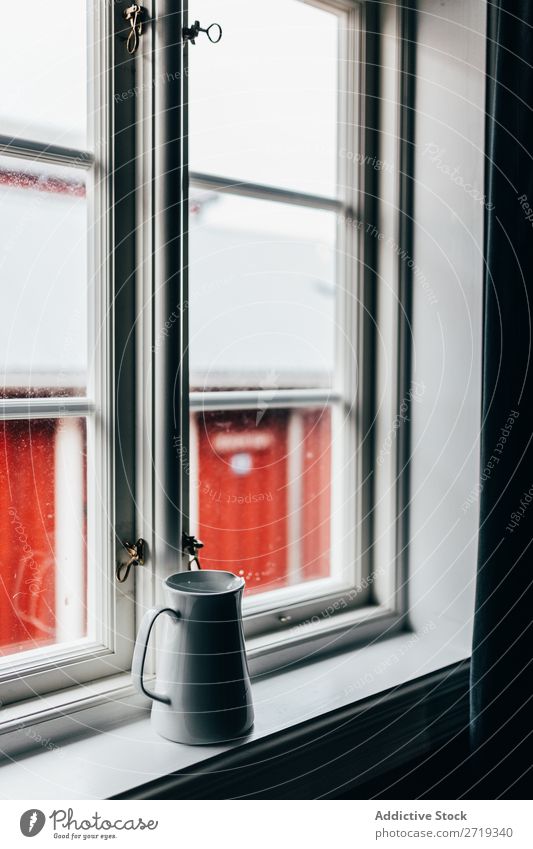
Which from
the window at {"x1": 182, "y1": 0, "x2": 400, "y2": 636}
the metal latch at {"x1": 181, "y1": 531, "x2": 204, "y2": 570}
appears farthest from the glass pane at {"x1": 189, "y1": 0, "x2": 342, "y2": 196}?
the metal latch at {"x1": 181, "y1": 531, "x2": 204, "y2": 570}

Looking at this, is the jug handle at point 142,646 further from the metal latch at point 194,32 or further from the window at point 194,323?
the metal latch at point 194,32

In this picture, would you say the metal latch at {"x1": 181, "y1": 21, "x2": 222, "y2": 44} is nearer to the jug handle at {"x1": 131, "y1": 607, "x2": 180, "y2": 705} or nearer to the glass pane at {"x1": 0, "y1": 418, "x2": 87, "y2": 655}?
the glass pane at {"x1": 0, "y1": 418, "x2": 87, "y2": 655}

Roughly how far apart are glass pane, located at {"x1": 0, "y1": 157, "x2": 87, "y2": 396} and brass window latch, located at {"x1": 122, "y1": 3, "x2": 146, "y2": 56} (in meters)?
0.16

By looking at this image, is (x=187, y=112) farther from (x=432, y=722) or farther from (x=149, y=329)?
(x=432, y=722)

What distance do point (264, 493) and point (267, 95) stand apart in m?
0.56

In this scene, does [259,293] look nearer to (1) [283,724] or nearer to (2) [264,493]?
(2) [264,493]

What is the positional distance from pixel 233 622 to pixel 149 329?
358 millimetres

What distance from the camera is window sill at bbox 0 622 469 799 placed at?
0.77 m

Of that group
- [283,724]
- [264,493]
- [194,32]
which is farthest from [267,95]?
[283,724]

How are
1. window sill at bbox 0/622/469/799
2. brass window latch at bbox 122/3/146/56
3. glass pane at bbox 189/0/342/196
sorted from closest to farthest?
window sill at bbox 0/622/469/799
brass window latch at bbox 122/3/146/56
glass pane at bbox 189/0/342/196

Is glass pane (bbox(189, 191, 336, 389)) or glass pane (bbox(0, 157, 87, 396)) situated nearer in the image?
glass pane (bbox(0, 157, 87, 396))

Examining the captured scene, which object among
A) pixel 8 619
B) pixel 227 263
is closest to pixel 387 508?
pixel 227 263

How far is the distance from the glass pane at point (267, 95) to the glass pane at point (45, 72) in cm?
15

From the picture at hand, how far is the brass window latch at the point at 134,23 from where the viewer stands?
0.88m
